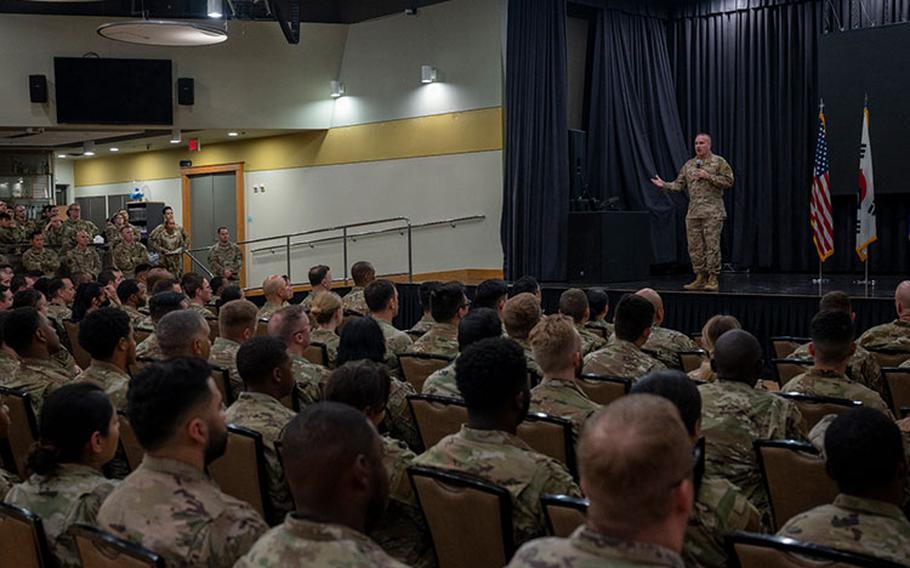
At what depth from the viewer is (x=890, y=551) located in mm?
2227

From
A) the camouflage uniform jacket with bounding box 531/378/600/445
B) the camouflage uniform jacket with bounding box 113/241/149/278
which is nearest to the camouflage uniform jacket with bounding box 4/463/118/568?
the camouflage uniform jacket with bounding box 531/378/600/445

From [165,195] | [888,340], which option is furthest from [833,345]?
[165,195]

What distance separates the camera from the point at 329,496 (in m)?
1.97

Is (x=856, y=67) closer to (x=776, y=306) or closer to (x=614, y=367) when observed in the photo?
(x=776, y=306)

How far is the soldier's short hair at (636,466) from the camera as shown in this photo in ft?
5.20

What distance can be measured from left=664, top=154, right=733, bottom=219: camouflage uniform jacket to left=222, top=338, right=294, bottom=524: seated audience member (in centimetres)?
759

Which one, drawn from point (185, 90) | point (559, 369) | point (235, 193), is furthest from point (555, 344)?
point (235, 193)

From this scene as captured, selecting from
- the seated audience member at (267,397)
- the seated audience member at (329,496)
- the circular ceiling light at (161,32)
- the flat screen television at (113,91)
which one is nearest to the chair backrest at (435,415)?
the seated audience member at (267,397)

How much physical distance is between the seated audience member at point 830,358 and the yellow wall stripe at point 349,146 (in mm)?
8735

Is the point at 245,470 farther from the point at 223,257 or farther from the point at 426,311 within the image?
the point at 223,257

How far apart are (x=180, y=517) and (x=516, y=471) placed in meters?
0.92

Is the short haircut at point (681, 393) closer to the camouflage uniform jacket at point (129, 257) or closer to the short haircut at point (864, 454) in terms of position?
the short haircut at point (864, 454)

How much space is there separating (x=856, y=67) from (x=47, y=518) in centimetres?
1106

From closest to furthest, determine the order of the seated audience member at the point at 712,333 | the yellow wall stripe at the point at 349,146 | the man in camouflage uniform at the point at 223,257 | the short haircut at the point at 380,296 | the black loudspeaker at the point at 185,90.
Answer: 1. the seated audience member at the point at 712,333
2. the short haircut at the point at 380,296
3. the yellow wall stripe at the point at 349,146
4. the man in camouflage uniform at the point at 223,257
5. the black loudspeaker at the point at 185,90
